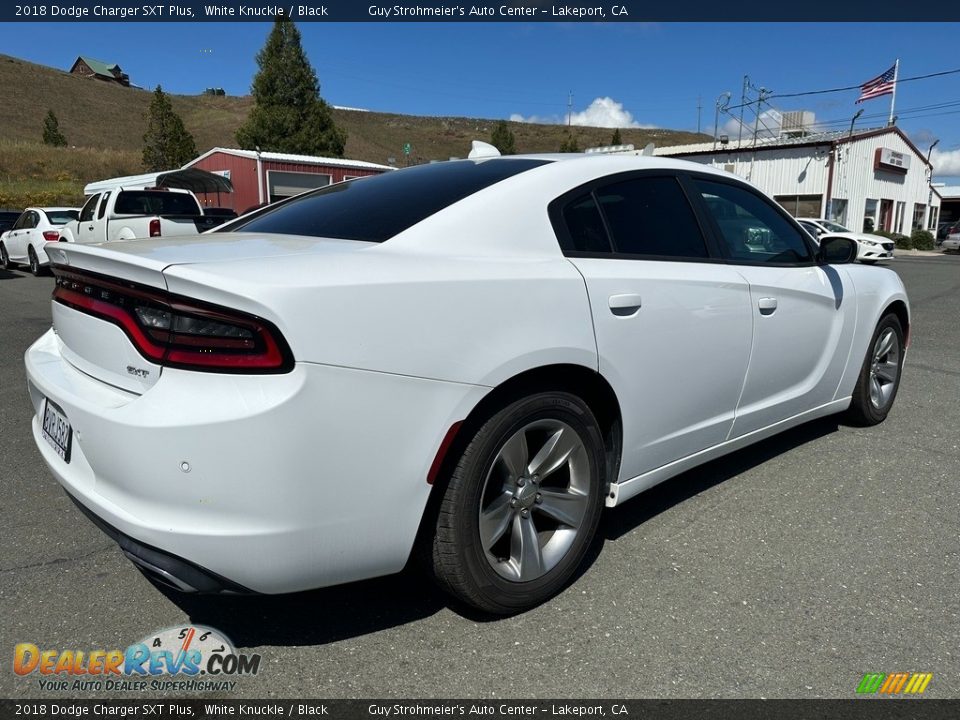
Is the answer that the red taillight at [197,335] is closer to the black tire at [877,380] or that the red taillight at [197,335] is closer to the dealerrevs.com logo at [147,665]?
the dealerrevs.com logo at [147,665]

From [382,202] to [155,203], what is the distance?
41.5ft

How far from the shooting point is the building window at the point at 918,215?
45.5 m

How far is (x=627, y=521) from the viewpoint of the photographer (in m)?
3.11

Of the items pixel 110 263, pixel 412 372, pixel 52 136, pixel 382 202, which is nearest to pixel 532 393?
pixel 412 372

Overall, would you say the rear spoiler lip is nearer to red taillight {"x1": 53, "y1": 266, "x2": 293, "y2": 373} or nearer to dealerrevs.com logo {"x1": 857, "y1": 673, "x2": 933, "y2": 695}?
red taillight {"x1": 53, "y1": 266, "x2": 293, "y2": 373}

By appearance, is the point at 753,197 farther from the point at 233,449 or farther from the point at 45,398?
the point at 45,398

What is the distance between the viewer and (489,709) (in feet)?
6.31

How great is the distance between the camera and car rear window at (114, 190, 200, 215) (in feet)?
42.6

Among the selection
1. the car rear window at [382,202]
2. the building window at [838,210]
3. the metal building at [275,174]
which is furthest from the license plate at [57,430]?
A: the building window at [838,210]

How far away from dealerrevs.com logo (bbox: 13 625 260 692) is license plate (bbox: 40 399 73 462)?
614 millimetres

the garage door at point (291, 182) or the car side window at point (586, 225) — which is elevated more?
the garage door at point (291, 182)

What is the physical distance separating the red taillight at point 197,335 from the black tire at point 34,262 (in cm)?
1498

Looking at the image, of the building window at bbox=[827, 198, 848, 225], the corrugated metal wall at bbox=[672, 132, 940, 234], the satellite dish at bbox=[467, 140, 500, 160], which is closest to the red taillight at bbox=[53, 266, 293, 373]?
the satellite dish at bbox=[467, 140, 500, 160]

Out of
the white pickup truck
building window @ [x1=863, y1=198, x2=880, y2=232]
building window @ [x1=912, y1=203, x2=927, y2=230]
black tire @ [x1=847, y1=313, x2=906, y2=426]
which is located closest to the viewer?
black tire @ [x1=847, y1=313, x2=906, y2=426]
